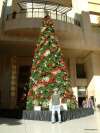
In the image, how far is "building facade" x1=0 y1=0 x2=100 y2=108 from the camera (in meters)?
22.3

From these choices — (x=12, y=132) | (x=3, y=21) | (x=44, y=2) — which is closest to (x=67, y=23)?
(x=44, y=2)

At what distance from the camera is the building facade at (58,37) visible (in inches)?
878

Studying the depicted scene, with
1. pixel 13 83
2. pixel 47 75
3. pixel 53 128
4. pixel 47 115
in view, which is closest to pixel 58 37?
pixel 13 83

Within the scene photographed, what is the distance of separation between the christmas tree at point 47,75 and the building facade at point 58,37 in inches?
307

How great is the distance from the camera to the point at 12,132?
7.97m

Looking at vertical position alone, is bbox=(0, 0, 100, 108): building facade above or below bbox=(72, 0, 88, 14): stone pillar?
below

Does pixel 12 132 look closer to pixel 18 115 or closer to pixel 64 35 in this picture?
pixel 18 115

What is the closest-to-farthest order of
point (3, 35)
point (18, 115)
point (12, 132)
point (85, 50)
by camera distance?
1. point (12, 132)
2. point (18, 115)
3. point (3, 35)
4. point (85, 50)

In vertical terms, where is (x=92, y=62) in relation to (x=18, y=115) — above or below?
above

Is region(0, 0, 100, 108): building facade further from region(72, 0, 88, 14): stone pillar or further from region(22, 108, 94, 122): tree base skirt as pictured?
region(22, 108, 94, 122): tree base skirt

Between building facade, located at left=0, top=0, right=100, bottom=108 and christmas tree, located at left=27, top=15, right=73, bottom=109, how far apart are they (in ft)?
25.5

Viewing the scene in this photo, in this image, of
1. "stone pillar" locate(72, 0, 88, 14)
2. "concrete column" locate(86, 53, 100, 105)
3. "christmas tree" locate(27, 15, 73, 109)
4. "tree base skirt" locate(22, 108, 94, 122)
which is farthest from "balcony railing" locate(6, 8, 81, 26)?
"tree base skirt" locate(22, 108, 94, 122)

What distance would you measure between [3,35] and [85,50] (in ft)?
26.8

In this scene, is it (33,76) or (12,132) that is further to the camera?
(33,76)
